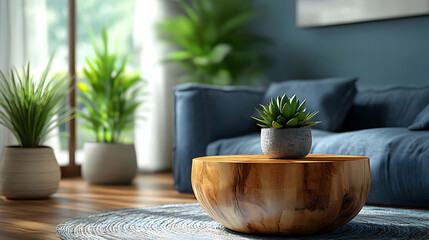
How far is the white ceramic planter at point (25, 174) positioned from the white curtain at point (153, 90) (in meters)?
1.72

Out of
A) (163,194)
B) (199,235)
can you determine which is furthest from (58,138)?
(199,235)

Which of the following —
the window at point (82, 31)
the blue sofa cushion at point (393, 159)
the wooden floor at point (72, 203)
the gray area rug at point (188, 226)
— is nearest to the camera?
the gray area rug at point (188, 226)

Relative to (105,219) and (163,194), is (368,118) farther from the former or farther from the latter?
(105,219)

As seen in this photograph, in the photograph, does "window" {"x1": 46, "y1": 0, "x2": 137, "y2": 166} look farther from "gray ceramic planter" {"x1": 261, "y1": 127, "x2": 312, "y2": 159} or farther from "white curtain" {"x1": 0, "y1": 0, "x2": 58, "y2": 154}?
"gray ceramic planter" {"x1": 261, "y1": 127, "x2": 312, "y2": 159}

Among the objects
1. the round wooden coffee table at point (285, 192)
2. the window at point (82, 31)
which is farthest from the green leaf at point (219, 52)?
the round wooden coffee table at point (285, 192)

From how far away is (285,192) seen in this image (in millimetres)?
2000

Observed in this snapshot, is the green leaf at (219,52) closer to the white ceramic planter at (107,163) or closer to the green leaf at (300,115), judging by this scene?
the white ceramic planter at (107,163)

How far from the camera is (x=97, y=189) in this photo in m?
4.02

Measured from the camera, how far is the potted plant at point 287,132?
86.0 inches

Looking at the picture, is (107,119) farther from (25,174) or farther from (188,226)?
(188,226)

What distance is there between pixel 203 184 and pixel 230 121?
1728 millimetres

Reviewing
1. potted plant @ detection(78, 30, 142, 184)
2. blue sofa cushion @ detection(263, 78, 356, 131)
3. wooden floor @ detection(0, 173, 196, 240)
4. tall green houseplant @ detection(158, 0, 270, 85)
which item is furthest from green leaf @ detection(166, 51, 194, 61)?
blue sofa cushion @ detection(263, 78, 356, 131)

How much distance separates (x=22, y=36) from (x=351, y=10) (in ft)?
8.30

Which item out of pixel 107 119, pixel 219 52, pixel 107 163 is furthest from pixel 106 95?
pixel 219 52
